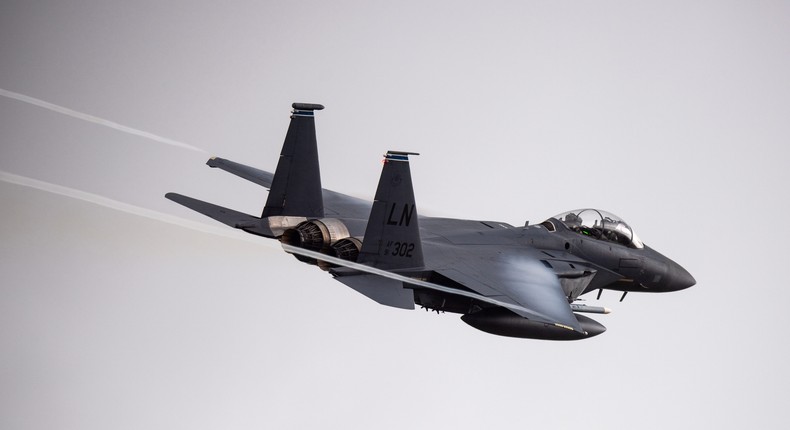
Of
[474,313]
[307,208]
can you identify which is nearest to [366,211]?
[307,208]

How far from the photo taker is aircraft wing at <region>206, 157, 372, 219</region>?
32.2m

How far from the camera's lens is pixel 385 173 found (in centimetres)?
2591

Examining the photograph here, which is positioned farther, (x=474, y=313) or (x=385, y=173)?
(x=474, y=313)

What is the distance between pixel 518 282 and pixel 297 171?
542 centimetres

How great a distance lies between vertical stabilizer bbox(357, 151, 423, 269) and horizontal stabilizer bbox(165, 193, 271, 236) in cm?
364

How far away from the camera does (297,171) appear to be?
29344 millimetres

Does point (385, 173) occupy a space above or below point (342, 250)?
above

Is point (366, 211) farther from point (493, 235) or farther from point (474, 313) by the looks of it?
point (474, 313)

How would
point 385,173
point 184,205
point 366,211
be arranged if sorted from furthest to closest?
point 366,211, point 184,205, point 385,173

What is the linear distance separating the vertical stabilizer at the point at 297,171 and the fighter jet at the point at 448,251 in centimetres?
2

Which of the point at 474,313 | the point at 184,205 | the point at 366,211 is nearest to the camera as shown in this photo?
the point at 474,313

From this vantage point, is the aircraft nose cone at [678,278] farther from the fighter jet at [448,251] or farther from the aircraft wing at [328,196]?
the aircraft wing at [328,196]

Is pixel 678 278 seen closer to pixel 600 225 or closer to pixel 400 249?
pixel 600 225

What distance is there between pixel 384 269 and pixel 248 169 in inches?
366
